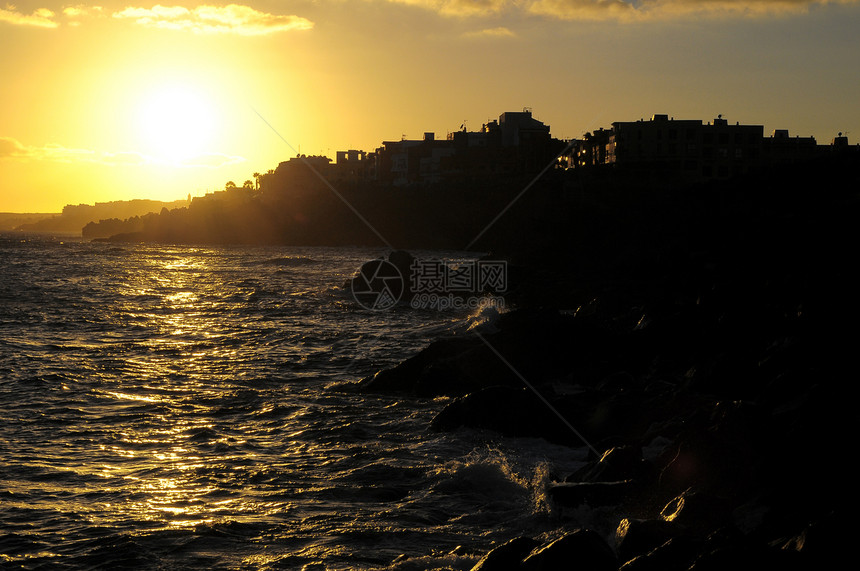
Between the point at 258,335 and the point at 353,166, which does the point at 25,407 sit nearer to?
the point at 258,335

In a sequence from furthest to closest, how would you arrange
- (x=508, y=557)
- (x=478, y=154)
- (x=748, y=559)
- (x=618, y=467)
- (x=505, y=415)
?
(x=478, y=154)
(x=505, y=415)
(x=618, y=467)
(x=508, y=557)
(x=748, y=559)

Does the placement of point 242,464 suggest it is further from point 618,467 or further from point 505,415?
point 618,467

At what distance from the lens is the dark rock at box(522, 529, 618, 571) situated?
26.2ft

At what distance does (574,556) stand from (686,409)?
6724 millimetres

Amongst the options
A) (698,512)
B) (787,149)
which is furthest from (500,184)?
(698,512)

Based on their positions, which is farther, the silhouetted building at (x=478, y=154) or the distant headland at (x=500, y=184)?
the silhouetted building at (x=478, y=154)

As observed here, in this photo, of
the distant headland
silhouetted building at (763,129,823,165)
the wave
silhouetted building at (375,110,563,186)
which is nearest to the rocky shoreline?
the distant headland

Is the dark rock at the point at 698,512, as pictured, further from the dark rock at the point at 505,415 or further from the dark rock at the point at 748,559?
the dark rock at the point at 505,415

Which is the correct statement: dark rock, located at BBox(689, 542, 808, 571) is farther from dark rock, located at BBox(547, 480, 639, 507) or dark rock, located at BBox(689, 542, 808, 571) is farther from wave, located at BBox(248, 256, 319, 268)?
wave, located at BBox(248, 256, 319, 268)

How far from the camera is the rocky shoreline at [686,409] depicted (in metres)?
8.31

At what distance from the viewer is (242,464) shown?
44.9 ft

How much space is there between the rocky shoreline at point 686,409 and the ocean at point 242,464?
93cm

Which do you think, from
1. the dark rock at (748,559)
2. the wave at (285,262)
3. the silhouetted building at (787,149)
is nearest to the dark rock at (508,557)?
the dark rock at (748,559)

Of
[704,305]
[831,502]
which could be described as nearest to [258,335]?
[704,305]
